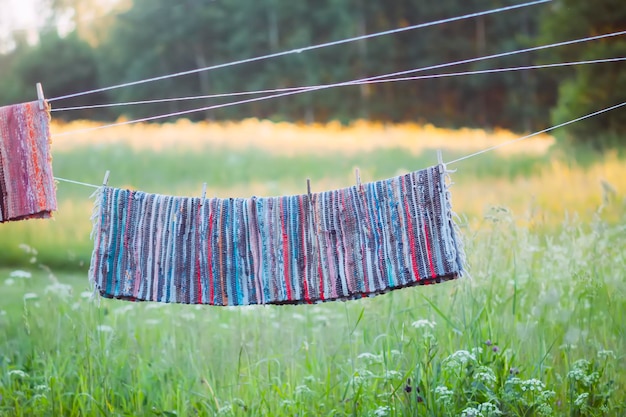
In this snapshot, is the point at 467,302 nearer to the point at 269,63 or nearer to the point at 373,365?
the point at 373,365

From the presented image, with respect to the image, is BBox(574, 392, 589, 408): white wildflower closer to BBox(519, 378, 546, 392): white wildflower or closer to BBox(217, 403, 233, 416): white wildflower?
BBox(519, 378, 546, 392): white wildflower

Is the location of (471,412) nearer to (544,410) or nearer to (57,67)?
(544,410)

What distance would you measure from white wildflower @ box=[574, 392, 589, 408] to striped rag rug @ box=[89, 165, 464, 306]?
0.95 metres

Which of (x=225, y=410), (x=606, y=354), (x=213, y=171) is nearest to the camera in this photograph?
(x=225, y=410)

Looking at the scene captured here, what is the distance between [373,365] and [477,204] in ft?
7.55

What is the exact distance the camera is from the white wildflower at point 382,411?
2672 mm

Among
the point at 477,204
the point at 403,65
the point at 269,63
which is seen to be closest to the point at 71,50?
the point at 269,63

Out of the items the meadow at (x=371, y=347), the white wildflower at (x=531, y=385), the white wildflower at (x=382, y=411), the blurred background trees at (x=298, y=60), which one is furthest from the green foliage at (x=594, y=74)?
the white wildflower at (x=382, y=411)

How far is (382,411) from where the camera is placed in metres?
2.68

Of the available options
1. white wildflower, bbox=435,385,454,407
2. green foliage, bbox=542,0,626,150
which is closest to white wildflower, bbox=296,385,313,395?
white wildflower, bbox=435,385,454,407

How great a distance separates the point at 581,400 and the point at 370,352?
2.75ft

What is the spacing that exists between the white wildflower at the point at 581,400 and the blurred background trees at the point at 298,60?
6966 millimetres

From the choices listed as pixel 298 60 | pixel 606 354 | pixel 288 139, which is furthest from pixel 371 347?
pixel 298 60

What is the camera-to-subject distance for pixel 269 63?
34.0ft
